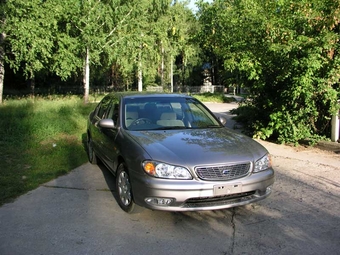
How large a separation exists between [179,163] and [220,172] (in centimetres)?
47

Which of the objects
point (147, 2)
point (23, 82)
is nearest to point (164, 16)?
point (147, 2)

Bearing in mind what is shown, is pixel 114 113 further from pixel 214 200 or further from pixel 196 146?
pixel 214 200

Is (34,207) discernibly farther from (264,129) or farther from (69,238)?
(264,129)

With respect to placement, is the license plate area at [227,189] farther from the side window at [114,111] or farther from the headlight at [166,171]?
the side window at [114,111]

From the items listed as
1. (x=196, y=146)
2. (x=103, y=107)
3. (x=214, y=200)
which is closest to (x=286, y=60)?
(x=103, y=107)

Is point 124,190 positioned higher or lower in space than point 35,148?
higher

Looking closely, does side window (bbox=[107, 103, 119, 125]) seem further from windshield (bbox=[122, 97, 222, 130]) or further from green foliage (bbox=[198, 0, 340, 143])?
green foliage (bbox=[198, 0, 340, 143])

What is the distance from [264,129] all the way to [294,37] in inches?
95.6

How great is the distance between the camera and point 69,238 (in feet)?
11.8

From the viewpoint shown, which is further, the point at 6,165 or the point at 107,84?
the point at 107,84

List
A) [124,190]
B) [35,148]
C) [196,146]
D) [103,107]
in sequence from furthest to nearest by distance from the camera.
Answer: [35,148]
[103,107]
[124,190]
[196,146]

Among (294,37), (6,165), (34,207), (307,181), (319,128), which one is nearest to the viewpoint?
(34,207)

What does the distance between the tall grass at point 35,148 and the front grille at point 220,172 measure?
2926 mm

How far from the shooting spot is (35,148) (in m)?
7.93
